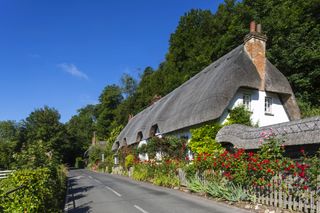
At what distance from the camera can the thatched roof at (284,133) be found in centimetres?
1010

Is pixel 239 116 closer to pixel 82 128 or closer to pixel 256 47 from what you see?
pixel 256 47

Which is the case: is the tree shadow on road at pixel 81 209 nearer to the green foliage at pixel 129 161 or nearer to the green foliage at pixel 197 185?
the green foliage at pixel 197 185

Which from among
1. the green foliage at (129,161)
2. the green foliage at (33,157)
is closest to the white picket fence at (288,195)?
the green foliage at (33,157)

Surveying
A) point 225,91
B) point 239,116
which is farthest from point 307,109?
point 225,91

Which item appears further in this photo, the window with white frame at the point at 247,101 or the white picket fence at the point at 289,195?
the window with white frame at the point at 247,101

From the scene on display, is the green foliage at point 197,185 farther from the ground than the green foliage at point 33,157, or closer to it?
closer to it

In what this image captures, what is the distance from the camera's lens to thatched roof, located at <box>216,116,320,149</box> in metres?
10.1

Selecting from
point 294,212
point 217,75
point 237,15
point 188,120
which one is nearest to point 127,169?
point 188,120

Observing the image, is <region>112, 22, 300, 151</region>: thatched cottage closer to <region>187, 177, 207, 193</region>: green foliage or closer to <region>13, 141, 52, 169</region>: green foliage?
<region>187, 177, 207, 193</region>: green foliage

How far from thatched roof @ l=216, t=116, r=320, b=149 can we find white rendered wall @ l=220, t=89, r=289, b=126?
3.73 meters

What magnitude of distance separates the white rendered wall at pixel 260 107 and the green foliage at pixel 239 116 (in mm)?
377

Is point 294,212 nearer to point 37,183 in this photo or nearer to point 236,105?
point 37,183

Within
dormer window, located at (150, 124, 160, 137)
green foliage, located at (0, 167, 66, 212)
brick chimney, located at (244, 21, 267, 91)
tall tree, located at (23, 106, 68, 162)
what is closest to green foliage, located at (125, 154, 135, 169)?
dormer window, located at (150, 124, 160, 137)

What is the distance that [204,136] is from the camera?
1784cm
